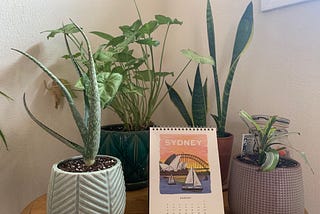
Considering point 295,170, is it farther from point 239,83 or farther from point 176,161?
point 239,83

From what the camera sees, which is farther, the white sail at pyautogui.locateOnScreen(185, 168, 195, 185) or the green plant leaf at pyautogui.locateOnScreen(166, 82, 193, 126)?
the green plant leaf at pyautogui.locateOnScreen(166, 82, 193, 126)

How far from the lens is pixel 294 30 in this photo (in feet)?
2.72

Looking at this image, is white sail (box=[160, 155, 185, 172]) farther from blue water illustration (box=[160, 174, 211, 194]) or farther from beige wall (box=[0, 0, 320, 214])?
beige wall (box=[0, 0, 320, 214])

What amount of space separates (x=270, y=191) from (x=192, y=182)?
18 centimetres

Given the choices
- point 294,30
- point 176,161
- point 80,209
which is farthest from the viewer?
point 294,30

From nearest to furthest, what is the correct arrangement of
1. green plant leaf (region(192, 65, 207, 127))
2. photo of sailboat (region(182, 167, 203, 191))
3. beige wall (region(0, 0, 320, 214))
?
photo of sailboat (region(182, 167, 203, 191)), beige wall (region(0, 0, 320, 214)), green plant leaf (region(192, 65, 207, 127))

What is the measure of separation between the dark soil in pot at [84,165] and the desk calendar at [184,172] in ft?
0.36

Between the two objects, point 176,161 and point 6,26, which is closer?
point 176,161

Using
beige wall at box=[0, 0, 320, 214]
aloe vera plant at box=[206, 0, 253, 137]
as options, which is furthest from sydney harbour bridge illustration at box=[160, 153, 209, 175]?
beige wall at box=[0, 0, 320, 214]

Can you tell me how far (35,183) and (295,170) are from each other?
82 cm

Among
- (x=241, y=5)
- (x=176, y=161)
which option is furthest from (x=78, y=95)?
(x=241, y=5)

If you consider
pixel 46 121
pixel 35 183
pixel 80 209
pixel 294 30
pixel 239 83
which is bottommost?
pixel 35 183

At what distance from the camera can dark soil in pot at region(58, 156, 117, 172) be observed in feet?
2.14

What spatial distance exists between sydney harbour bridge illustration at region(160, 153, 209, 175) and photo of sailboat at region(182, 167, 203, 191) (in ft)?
0.04
